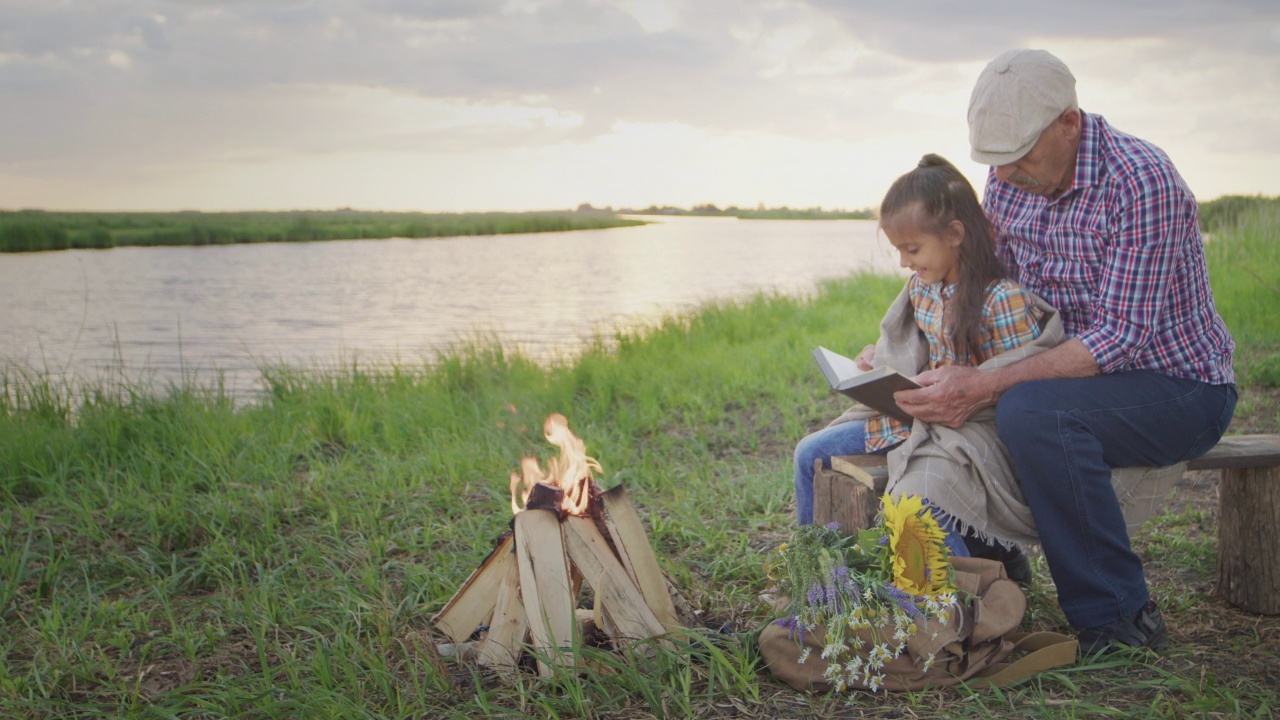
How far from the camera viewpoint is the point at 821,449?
10.6 ft

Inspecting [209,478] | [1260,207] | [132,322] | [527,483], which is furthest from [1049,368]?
[132,322]

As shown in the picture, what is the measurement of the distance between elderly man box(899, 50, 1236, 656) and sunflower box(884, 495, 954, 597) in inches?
14.9

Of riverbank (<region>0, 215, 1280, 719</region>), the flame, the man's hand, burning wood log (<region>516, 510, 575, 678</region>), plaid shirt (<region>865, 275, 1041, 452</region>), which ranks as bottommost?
riverbank (<region>0, 215, 1280, 719</region>)

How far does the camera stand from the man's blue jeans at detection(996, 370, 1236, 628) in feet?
8.79

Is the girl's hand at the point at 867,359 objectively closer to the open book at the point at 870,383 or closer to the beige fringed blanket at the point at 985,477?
the open book at the point at 870,383

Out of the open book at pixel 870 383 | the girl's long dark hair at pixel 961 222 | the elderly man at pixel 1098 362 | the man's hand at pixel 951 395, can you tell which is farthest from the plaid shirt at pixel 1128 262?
the open book at pixel 870 383

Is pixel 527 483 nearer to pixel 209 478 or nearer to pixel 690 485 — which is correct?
pixel 690 485

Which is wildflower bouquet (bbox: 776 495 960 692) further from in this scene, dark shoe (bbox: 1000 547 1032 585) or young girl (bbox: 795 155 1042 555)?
dark shoe (bbox: 1000 547 1032 585)

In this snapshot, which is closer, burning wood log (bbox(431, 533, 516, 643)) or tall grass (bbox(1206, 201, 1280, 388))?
burning wood log (bbox(431, 533, 516, 643))

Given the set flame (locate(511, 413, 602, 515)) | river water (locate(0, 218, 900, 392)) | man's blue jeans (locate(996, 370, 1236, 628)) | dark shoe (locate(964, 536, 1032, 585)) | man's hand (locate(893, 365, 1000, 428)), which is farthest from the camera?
river water (locate(0, 218, 900, 392))

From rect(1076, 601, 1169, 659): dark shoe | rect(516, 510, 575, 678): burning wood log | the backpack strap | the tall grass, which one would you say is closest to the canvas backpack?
the backpack strap

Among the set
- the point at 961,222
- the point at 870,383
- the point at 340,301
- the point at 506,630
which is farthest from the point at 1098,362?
the point at 340,301

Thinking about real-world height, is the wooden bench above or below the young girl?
below

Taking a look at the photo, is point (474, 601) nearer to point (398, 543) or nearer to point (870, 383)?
point (398, 543)
